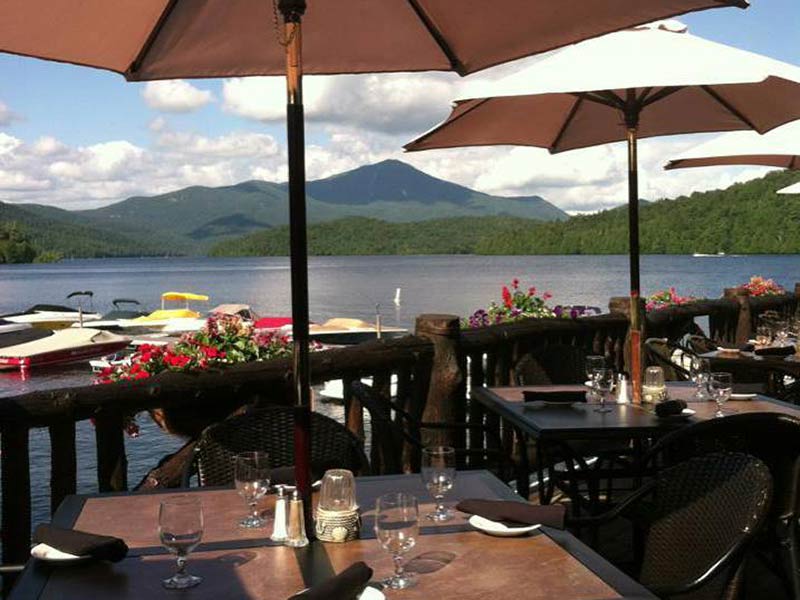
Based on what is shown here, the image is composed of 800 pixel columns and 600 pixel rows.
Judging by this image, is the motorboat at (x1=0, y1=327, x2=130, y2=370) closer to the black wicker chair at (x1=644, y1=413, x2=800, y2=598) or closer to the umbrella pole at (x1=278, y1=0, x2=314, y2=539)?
the black wicker chair at (x1=644, y1=413, x2=800, y2=598)

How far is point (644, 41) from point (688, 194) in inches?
3620

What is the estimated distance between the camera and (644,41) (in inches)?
173

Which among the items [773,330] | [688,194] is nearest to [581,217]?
[688,194]

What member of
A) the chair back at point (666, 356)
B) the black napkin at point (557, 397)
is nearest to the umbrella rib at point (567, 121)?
the chair back at point (666, 356)

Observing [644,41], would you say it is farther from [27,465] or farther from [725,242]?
[725,242]

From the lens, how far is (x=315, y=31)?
3.39 m

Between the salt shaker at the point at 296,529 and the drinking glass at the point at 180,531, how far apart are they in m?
0.29

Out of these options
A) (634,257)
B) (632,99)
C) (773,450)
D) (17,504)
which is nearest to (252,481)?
(17,504)

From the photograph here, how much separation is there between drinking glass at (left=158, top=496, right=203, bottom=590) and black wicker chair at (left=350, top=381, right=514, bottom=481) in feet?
4.88

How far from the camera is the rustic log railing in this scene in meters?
3.32

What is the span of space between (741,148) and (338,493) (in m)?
5.66

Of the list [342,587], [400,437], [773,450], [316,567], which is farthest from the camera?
[400,437]

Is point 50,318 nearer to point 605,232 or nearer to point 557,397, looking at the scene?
point 557,397

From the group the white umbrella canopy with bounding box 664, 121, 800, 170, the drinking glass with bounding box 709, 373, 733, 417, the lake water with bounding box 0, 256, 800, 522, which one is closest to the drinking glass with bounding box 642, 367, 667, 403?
the drinking glass with bounding box 709, 373, 733, 417
